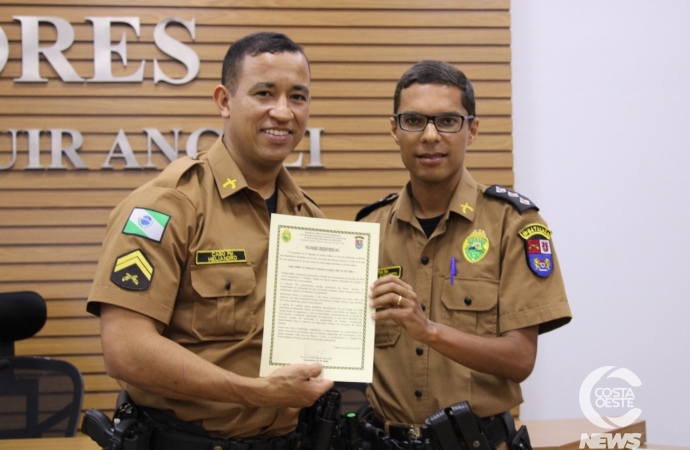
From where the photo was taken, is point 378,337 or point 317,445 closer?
point 317,445

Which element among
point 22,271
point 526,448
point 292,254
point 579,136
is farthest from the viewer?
point 579,136

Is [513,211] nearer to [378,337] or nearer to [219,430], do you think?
[378,337]

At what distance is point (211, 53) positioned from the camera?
3.62 metres

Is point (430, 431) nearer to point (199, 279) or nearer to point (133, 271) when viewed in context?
point (199, 279)

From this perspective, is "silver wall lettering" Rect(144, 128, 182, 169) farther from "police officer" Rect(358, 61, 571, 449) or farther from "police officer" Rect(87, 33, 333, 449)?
"police officer" Rect(358, 61, 571, 449)

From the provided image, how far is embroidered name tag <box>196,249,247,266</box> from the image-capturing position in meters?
1.82

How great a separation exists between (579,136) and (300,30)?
1.65 m

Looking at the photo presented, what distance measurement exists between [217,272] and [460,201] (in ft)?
2.52

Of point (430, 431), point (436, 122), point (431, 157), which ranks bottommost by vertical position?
point (430, 431)

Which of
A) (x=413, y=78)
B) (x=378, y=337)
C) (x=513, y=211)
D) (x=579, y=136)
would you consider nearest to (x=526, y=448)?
(x=378, y=337)

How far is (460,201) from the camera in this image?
211 cm

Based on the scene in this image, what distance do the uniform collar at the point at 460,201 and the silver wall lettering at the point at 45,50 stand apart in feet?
7.10

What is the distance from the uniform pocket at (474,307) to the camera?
2.03 meters

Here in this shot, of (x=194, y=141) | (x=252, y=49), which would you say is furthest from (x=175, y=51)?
(x=252, y=49)
